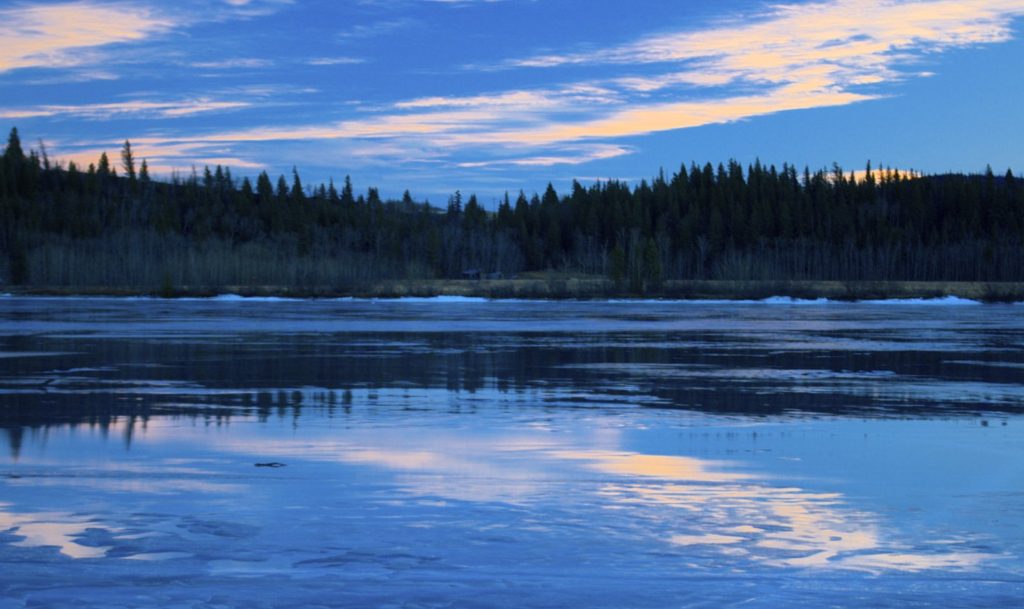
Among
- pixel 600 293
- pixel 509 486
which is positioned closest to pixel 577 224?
pixel 600 293

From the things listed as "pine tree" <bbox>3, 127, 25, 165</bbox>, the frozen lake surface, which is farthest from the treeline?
the frozen lake surface

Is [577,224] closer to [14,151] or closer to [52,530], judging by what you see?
[14,151]

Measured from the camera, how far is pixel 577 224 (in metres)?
149

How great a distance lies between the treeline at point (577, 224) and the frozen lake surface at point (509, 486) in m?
79.3

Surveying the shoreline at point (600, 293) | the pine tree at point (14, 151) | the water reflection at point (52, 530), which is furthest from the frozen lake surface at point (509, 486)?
the pine tree at point (14, 151)

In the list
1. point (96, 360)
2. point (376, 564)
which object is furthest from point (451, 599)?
point (96, 360)

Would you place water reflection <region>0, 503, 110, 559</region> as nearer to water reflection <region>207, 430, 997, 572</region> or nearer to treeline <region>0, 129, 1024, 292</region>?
water reflection <region>207, 430, 997, 572</region>

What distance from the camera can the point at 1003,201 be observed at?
433 feet

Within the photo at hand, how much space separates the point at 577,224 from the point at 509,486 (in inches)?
5580

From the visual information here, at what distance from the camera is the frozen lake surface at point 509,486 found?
213 inches

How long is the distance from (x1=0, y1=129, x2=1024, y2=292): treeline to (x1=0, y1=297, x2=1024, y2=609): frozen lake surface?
79.3 meters

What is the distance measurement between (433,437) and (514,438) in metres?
0.74

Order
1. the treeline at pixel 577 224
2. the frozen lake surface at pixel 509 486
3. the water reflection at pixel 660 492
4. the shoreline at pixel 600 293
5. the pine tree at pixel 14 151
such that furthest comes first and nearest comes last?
the pine tree at pixel 14 151 → the treeline at pixel 577 224 → the shoreline at pixel 600 293 → the water reflection at pixel 660 492 → the frozen lake surface at pixel 509 486

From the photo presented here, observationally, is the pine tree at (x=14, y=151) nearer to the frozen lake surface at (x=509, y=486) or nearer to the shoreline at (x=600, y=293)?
the shoreline at (x=600, y=293)
